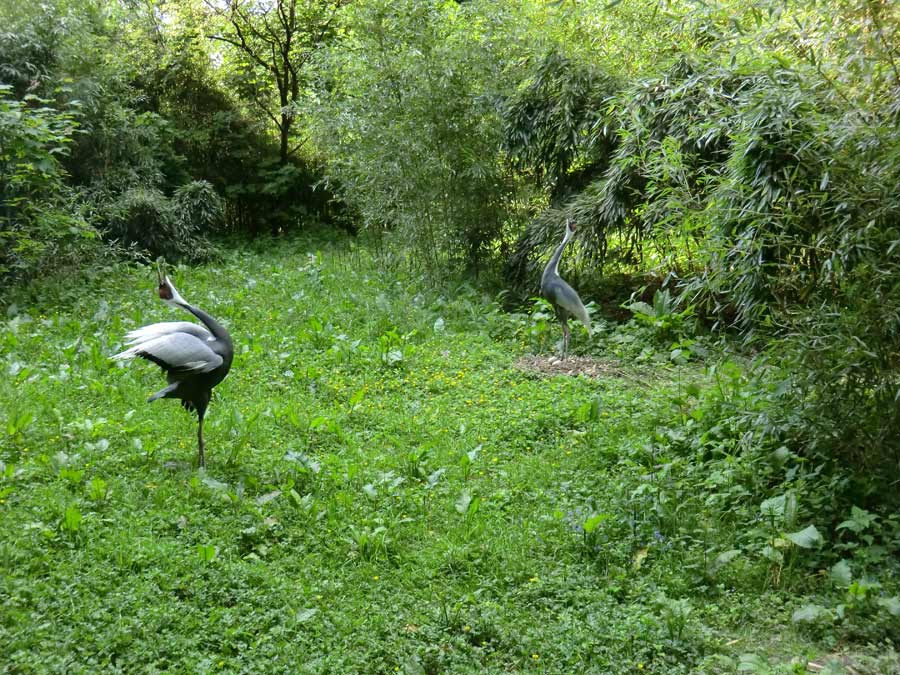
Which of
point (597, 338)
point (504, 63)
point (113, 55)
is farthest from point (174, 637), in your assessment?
point (113, 55)

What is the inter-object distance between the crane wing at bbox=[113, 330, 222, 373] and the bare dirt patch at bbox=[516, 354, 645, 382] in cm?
289

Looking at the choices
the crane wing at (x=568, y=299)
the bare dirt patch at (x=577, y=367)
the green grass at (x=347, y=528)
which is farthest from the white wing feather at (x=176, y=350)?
the crane wing at (x=568, y=299)

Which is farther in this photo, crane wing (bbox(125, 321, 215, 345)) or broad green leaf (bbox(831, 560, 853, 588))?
crane wing (bbox(125, 321, 215, 345))

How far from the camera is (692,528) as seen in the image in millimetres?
3705

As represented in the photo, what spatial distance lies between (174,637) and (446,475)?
1866 millimetres

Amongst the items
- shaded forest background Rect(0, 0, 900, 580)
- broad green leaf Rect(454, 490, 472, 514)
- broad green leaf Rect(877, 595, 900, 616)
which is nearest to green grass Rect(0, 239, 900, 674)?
broad green leaf Rect(454, 490, 472, 514)

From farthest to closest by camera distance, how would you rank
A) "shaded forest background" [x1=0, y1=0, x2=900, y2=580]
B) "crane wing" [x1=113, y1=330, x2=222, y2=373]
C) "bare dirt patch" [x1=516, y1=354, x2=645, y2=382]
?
"bare dirt patch" [x1=516, y1=354, x2=645, y2=382] < "crane wing" [x1=113, y1=330, x2=222, y2=373] < "shaded forest background" [x1=0, y1=0, x2=900, y2=580]

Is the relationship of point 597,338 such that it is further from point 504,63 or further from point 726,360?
point 504,63

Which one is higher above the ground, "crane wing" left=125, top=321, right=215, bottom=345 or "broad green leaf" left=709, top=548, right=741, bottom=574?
"crane wing" left=125, top=321, right=215, bottom=345

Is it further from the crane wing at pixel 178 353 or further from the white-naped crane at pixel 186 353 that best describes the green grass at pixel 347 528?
the crane wing at pixel 178 353

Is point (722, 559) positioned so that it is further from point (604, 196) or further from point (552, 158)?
point (552, 158)

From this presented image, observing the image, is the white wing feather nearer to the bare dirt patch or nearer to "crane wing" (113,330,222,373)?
"crane wing" (113,330,222,373)

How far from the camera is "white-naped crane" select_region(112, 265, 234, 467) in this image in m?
3.87

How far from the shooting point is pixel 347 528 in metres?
3.72
